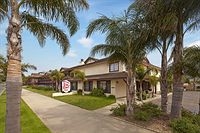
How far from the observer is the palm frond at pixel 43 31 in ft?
30.1

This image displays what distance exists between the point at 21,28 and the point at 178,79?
7952mm

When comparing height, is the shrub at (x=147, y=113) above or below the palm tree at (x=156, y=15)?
below

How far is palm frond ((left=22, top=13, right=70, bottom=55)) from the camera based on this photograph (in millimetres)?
9172

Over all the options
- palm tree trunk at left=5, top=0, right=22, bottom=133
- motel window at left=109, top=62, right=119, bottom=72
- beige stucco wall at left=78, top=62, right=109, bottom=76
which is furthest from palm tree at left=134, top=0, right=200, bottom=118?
beige stucco wall at left=78, top=62, right=109, bottom=76

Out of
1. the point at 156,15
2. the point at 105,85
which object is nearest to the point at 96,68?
the point at 105,85

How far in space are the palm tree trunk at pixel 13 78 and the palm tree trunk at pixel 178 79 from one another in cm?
790

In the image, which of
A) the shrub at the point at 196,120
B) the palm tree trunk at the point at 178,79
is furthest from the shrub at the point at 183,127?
the shrub at the point at 196,120

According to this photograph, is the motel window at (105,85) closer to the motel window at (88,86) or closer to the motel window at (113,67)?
the motel window at (113,67)

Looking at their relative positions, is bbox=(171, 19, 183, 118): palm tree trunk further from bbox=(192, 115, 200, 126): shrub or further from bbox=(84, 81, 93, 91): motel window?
bbox=(84, 81, 93, 91): motel window

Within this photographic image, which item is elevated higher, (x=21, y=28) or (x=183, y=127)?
(x=21, y=28)

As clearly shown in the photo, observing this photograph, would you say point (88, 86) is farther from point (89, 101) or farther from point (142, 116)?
point (142, 116)

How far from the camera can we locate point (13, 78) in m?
6.73

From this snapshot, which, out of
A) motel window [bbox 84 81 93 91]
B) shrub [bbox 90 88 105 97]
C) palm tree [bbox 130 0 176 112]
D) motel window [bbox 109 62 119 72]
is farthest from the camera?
motel window [bbox 84 81 93 91]

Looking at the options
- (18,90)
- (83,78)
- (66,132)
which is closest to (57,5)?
(18,90)
